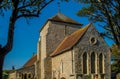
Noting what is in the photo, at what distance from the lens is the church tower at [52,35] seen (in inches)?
2191

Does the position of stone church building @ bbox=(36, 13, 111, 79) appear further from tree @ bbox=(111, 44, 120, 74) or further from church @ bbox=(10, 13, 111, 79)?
tree @ bbox=(111, 44, 120, 74)

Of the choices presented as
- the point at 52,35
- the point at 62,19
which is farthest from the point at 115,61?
the point at 52,35

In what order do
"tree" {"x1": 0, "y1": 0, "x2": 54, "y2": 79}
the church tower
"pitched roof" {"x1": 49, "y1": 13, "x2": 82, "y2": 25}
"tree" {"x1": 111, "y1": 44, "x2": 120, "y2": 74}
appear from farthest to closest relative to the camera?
"pitched roof" {"x1": 49, "y1": 13, "x2": 82, "y2": 25}
"tree" {"x1": 111, "y1": 44, "x2": 120, "y2": 74}
the church tower
"tree" {"x1": 0, "y1": 0, "x2": 54, "y2": 79}

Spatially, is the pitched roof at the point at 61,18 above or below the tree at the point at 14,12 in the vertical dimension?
above

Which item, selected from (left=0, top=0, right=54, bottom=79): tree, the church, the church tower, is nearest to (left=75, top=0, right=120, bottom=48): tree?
(left=0, top=0, right=54, bottom=79): tree

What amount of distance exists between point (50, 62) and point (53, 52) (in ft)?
6.03

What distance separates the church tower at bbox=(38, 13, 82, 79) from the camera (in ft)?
183

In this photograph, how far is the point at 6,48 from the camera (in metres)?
10.9

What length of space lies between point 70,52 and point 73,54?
844mm

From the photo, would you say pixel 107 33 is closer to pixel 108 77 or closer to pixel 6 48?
pixel 6 48

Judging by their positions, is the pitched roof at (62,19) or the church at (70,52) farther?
the pitched roof at (62,19)

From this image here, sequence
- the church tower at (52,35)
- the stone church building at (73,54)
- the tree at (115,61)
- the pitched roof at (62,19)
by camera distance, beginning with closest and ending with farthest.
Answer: the stone church building at (73,54) < the church tower at (52,35) < the tree at (115,61) < the pitched roof at (62,19)

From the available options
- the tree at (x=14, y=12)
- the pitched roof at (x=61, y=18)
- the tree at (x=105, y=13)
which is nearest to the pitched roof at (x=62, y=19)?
the pitched roof at (x=61, y=18)

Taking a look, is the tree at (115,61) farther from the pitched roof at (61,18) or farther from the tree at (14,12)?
the tree at (14,12)
